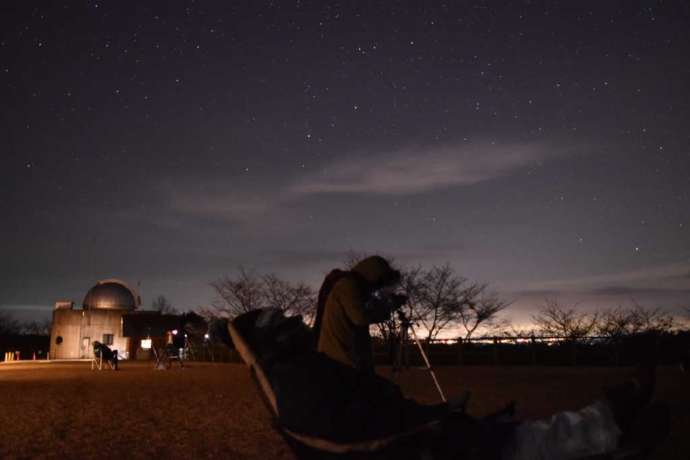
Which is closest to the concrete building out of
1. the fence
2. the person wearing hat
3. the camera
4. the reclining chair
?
the fence

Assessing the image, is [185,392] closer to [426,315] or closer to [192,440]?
[192,440]

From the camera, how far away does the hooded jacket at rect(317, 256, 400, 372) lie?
3045 mm

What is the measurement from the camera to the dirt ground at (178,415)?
5660 mm

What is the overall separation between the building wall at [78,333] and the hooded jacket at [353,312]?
44755mm

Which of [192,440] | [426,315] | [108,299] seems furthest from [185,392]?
[108,299]

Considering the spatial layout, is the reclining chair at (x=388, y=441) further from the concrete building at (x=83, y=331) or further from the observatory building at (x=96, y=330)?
the concrete building at (x=83, y=331)

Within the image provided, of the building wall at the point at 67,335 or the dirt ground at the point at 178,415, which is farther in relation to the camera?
the building wall at the point at 67,335

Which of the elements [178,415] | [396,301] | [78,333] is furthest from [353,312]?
[78,333]

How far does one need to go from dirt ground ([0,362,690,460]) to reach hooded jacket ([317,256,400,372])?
2.56 m

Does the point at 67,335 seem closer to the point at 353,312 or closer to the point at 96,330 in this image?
the point at 96,330

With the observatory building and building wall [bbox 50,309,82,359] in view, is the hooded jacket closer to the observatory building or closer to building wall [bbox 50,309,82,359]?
the observatory building

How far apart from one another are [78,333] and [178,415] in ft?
133

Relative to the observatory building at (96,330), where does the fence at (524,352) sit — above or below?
below

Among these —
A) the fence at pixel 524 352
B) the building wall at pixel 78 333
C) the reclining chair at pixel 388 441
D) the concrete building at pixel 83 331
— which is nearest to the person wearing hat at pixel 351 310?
the reclining chair at pixel 388 441
